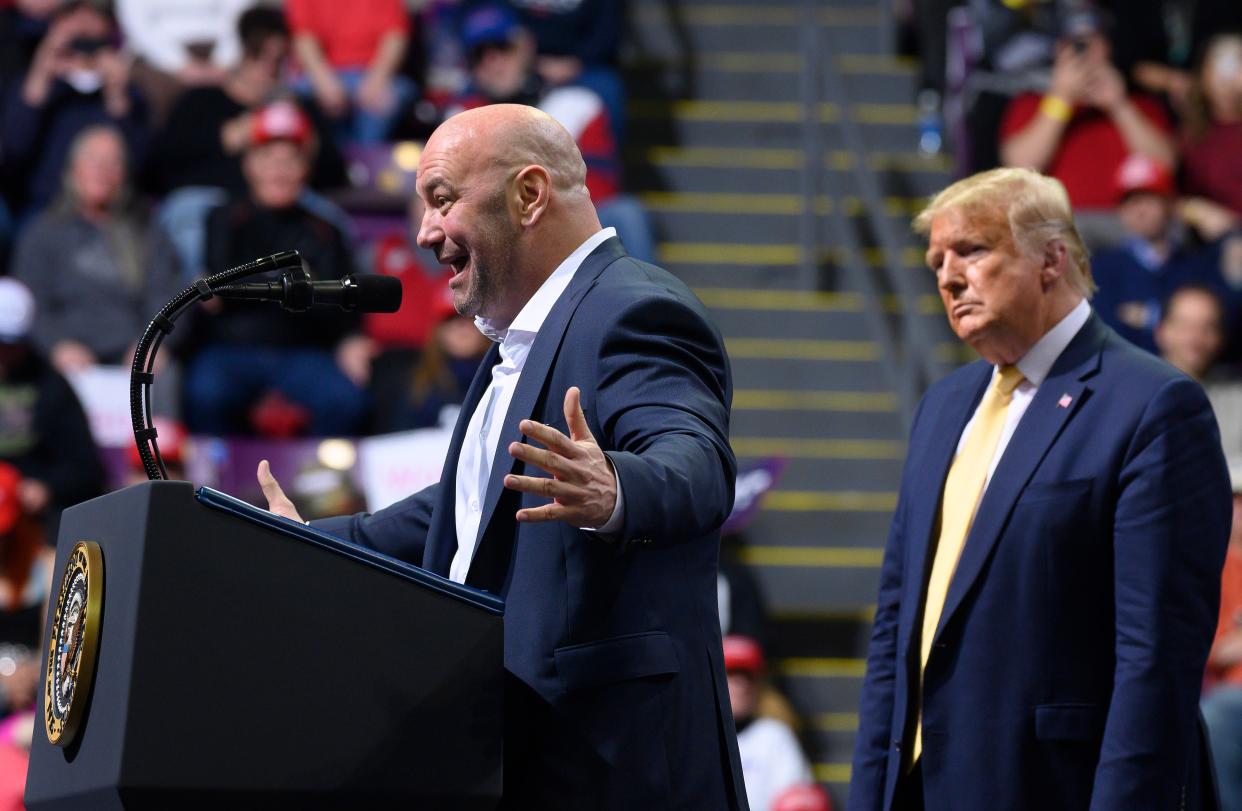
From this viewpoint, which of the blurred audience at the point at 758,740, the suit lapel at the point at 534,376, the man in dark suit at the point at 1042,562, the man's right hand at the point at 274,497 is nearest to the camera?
the suit lapel at the point at 534,376

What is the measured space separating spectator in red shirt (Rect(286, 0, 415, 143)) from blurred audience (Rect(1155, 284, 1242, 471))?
372 cm

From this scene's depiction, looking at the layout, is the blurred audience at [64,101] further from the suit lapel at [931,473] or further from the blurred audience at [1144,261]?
the suit lapel at [931,473]

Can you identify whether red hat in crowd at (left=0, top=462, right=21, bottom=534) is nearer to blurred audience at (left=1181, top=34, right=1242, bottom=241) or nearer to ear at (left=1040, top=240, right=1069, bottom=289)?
ear at (left=1040, top=240, right=1069, bottom=289)

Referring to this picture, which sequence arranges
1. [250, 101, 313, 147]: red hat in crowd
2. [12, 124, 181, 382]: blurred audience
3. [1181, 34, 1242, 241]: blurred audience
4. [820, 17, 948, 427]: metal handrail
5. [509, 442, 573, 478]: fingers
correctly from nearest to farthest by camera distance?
[509, 442, 573, 478]: fingers, [820, 17, 948, 427]: metal handrail, [12, 124, 181, 382]: blurred audience, [250, 101, 313, 147]: red hat in crowd, [1181, 34, 1242, 241]: blurred audience

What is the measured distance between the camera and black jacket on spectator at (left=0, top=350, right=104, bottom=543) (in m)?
7.16

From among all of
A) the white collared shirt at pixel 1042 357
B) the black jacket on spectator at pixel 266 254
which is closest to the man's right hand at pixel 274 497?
the white collared shirt at pixel 1042 357

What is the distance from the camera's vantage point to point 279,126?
26.3 ft

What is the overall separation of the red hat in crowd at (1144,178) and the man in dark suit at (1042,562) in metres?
5.07

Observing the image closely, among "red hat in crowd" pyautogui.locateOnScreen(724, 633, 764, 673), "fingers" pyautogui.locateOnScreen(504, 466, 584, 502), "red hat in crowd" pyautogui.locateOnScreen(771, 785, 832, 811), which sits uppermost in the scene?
"red hat in crowd" pyautogui.locateOnScreen(724, 633, 764, 673)

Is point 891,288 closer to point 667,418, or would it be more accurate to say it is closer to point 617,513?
point 667,418

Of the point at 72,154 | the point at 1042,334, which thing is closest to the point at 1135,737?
the point at 1042,334

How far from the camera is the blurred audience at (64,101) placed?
8.46 meters

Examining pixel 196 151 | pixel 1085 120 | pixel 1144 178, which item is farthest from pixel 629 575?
pixel 1085 120

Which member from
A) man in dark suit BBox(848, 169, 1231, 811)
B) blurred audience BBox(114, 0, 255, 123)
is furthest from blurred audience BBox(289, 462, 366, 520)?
man in dark suit BBox(848, 169, 1231, 811)
